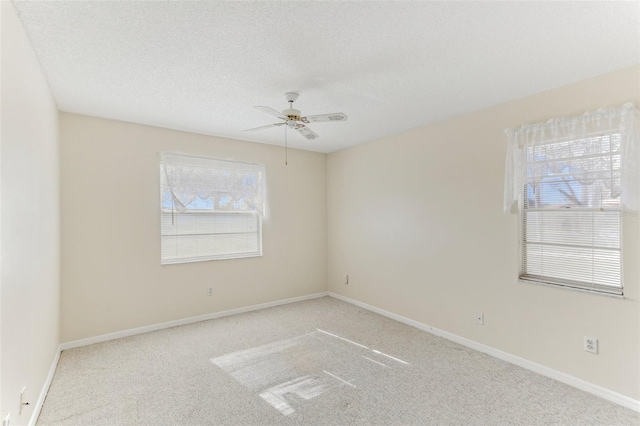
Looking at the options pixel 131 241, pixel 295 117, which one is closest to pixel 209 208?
pixel 131 241

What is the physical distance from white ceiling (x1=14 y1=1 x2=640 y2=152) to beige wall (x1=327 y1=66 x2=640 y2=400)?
0.29 meters

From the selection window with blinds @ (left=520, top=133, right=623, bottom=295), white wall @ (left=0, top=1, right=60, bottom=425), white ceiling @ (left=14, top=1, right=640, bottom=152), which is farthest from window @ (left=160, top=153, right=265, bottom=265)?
window with blinds @ (left=520, top=133, right=623, bottom=295)

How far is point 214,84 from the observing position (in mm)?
2561

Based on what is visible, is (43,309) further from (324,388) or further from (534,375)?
(534,375)

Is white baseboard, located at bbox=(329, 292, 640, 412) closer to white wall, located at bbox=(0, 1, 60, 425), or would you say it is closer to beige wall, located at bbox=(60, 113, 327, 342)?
beige wall, located at bbox=(60, 113, 327, 342)

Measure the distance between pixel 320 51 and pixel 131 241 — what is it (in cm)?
301

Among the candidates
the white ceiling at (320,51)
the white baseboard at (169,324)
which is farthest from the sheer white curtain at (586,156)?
the white baseboard at (169,324)

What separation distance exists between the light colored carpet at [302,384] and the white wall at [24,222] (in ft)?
1.54

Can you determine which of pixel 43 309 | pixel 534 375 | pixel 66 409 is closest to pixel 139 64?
pixel 43 309

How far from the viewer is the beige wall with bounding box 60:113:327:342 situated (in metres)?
3.28

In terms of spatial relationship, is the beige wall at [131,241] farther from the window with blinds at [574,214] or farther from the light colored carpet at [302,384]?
the window with blinds at [574,214]

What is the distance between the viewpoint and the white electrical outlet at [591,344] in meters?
2.40

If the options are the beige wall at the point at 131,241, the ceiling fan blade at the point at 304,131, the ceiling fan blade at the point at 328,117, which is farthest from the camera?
the beige wall at the point at 131,241

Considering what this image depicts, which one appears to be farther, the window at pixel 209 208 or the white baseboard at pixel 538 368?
the window at pixel 209 208
